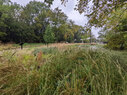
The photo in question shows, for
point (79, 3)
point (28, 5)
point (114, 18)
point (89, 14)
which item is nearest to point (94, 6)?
point (89, 14)

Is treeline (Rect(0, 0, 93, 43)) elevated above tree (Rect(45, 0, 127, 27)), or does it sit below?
above

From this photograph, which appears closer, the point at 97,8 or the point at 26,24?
the point at 97,8

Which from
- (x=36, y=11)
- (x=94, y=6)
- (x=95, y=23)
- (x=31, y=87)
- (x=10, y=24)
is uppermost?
(x=36, y=11)

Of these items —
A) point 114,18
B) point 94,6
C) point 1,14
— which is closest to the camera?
point 94,6

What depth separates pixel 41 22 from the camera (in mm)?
28922

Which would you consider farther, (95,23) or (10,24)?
(10,24)

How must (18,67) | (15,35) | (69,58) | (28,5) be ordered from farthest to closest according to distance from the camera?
(28,5), (15,35), (69,58), (18,67)

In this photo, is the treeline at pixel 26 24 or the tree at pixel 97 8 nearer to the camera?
the tree at pixel 97 8

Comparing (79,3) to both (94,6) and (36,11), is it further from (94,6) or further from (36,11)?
(36,11)

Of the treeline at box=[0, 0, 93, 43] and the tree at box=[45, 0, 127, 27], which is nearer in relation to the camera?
the tree at box=[45, 0, 127, 27]

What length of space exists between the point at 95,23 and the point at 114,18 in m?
0.85

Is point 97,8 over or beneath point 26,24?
beneath

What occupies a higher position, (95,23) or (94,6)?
(94,6)

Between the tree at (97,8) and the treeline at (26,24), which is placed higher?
the treeline at (26,24)
